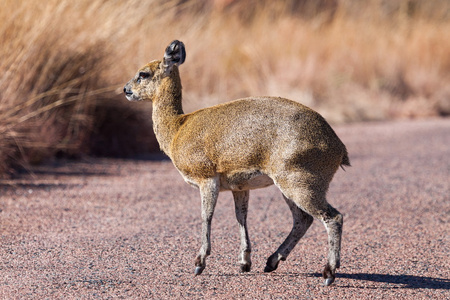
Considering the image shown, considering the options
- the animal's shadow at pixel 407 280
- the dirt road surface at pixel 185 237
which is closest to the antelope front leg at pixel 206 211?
the dirt road surface at pixel 185 237

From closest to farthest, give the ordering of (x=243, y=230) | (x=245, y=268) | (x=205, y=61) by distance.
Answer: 1. (x=245, y=268)
2. (x=243, y=230)
3. (x=205, y=61)

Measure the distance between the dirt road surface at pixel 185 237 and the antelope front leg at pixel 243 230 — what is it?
3.3 inches

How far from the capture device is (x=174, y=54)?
5520 mm

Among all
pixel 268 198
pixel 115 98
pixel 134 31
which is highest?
pixel 134 31

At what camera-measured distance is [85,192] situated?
26.8 ft

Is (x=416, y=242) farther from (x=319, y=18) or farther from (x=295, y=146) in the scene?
(x=319, y=18)

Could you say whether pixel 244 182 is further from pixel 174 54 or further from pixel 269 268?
pixel 174 54

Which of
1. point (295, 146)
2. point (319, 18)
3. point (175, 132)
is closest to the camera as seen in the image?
point (295, 146)

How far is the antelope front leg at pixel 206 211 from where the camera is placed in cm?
508

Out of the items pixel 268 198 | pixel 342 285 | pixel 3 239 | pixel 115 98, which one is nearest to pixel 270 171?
pixel 342 285

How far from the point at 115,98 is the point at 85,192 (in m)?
2.31

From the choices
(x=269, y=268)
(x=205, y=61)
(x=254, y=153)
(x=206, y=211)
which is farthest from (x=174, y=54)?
(x=205, y=61)

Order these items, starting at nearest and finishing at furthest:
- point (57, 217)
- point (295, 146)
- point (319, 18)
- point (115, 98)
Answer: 1. point (295, 146)
2. point (57, 217)
3. point (115, 98)
4. point (319, 18)

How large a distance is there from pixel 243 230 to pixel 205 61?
26.5ft
